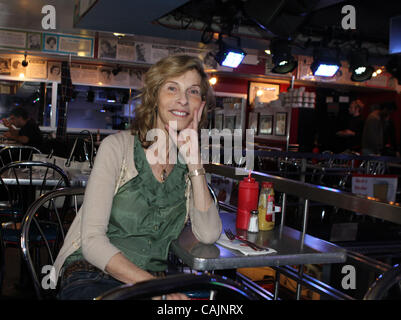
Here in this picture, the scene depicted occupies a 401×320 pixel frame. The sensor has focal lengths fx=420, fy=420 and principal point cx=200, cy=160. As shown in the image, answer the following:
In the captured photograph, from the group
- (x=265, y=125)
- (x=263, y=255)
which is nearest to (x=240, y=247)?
(x=263, y=255)

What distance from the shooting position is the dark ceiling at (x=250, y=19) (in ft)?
15.9

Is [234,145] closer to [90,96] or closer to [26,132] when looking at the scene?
[26,132]

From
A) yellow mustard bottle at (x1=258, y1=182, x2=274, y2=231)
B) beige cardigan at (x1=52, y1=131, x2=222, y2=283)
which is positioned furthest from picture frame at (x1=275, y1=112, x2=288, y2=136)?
beige cardigan at (x1=52, y1=131, x2=222, y2=283)

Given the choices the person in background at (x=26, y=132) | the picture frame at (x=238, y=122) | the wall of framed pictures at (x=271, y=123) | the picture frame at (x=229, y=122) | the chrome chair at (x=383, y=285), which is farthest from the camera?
the picture frame at (x=229, y=122)

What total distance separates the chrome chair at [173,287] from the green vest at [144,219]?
26.4 inches

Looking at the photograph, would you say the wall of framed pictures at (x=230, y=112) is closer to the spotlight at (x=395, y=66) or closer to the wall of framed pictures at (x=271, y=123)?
the wall of framed pictures at (x=271, y=123)

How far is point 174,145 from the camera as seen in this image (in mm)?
1798

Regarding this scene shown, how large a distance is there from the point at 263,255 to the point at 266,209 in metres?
0.43

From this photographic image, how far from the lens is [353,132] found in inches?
353

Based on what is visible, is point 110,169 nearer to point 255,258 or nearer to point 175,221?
point 175,221

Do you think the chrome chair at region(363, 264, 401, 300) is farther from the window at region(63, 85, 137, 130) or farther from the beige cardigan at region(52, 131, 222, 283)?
the window at region(63, 85, 137, 130)

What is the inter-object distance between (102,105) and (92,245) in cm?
912

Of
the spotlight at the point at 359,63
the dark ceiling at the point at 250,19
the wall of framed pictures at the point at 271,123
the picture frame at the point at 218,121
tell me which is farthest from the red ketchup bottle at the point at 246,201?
the picture frame at the point at 218,121
